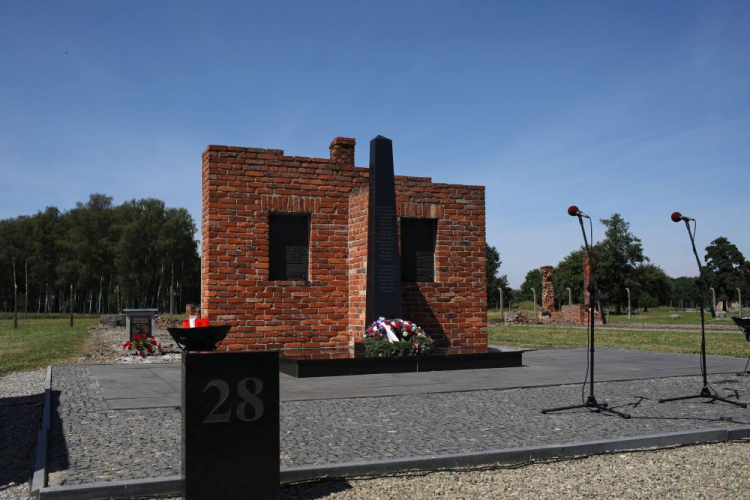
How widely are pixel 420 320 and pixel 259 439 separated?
8.17 m

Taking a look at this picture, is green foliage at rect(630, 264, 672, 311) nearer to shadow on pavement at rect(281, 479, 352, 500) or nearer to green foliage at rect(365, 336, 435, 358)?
green foliage at rect(365, 336, 435, 358)

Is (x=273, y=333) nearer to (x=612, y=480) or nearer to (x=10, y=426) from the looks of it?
(x=10, y=426)

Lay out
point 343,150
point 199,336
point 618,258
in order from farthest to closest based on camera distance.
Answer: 1. point 618,258
2. point 343,150
3. point 199,336

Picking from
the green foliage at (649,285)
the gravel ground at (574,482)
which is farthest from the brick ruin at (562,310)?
the green foliage at (649,285)

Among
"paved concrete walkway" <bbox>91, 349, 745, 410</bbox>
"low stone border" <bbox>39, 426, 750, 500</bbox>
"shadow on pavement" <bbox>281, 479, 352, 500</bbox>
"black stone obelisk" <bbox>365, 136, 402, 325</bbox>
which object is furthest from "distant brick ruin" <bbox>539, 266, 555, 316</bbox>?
"shadow on pavement" <bbox>281, 479, 352, 500</bbox>

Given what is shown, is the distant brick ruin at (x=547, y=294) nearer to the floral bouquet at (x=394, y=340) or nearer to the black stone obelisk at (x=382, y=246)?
the black stone obelisk at (x=382, y=246)

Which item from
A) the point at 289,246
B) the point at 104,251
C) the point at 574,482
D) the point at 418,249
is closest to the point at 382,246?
the point at 418,249

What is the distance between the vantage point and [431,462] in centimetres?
441

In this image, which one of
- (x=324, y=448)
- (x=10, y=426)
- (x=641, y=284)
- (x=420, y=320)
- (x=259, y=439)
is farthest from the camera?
(x=641, y=284)

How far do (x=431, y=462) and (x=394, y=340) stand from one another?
17.7 ft

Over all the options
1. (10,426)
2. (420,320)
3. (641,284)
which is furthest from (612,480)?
(641,284)

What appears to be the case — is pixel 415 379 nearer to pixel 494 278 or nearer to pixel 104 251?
pixel 104 251

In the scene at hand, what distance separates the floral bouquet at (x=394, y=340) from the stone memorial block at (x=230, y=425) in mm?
6180

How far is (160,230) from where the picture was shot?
2133 inches
